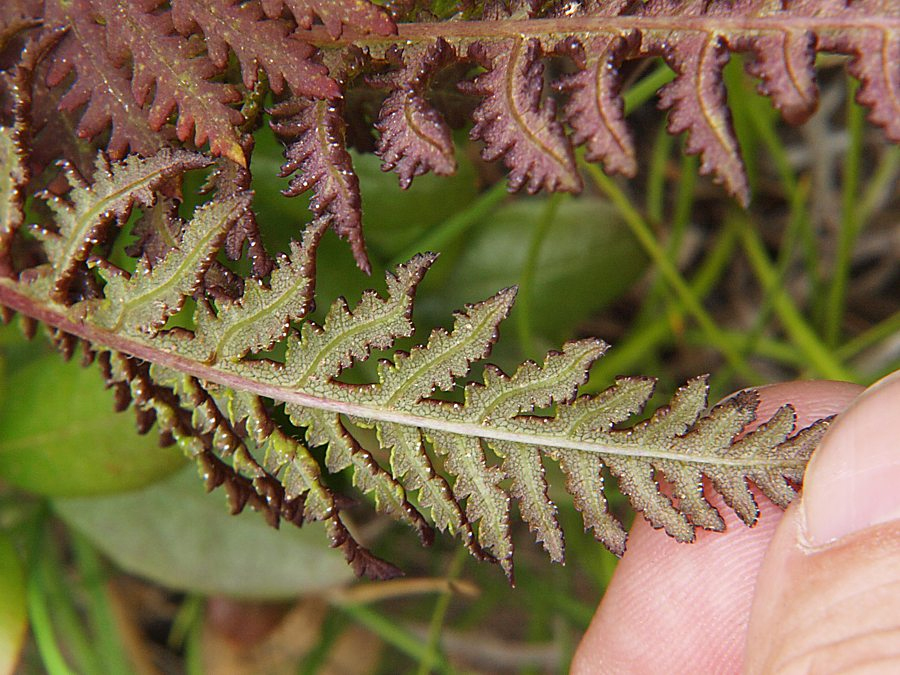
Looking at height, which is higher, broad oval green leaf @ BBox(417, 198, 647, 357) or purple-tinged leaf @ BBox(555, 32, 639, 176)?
purple-tinged leaf @ BBox(555, 32, 639, 176)

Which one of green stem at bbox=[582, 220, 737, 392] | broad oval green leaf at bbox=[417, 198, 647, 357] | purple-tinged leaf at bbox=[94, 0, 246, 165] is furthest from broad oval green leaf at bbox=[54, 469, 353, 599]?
purple-tinged leaf at bbox=[94, 0, 246, 165]

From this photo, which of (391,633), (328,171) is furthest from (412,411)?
(391,633)

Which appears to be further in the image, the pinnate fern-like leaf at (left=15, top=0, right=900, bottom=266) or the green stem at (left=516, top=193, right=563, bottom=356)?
the green stem at (left=516, top=193, right=563, bottom=356)

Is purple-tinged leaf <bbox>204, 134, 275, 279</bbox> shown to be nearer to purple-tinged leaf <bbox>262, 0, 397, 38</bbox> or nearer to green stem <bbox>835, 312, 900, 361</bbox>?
purple-tinged leaf <bbox>262, 0, 397, 38</bbox>

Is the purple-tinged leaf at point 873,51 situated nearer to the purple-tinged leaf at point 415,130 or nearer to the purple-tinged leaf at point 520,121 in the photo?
the purple-tinged leaf at point 520,121

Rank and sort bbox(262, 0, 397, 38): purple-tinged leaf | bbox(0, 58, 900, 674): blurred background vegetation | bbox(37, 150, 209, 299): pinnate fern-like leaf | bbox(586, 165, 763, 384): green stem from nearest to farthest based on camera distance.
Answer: bbox(262, 0, 397, 38): purple-tinged leaf < bbox(37, 150, 209, 299): pinnate fern-like leaf < bbox(0, 58, 900, 674): blurred background vegetation < bbox(586, 165, 763, 384): green stem

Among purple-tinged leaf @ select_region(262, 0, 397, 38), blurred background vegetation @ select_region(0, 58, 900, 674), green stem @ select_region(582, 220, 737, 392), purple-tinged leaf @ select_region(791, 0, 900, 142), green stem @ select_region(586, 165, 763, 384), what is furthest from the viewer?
green stem @ select_region(582, 220, 737, 392)

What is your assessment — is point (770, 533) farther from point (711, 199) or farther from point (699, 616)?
point (711, 199)
